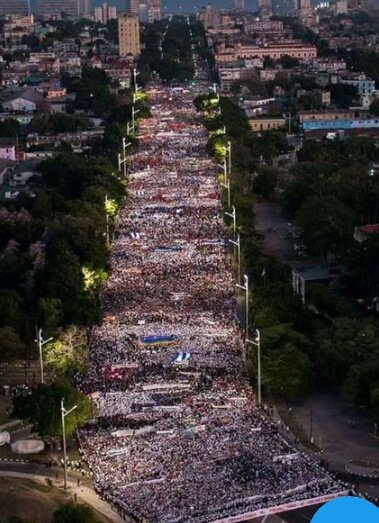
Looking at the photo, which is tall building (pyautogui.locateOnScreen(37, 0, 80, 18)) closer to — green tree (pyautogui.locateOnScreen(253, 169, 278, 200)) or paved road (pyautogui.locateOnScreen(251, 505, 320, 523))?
green tree (pyautogui.locateOnScreen(253, 169, 278, 200))

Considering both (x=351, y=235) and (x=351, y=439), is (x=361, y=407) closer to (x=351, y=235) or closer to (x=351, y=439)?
(x=351, y=439)

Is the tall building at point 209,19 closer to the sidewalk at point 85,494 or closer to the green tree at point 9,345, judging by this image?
the green tree at point 9,345

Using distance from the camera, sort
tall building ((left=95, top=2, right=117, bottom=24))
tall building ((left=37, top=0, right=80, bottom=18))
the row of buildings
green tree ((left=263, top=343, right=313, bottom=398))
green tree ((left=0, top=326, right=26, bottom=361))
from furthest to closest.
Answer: tall building ((left=37, top=0, right=80, bottom=18)) → the row of buildings → tall building ((left=95, top=2, right=117, bottom=24)) → green tree ((left=0, top=326, right=26, bottom=361)) → green tree ((left=263, top=343, right=313, bottom=398))

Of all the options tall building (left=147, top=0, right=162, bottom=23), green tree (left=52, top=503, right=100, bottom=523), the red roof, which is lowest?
tall building (left=147, top=0, right=162, bottom=23)

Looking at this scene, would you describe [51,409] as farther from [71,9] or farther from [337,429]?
[71,9]

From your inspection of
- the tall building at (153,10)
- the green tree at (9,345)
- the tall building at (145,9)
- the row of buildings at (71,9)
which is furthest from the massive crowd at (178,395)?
the tall building at (153,10)

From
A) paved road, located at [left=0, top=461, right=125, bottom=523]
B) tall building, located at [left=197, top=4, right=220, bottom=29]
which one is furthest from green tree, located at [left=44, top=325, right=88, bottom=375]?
tall building, located at [left=197, top=4, right=220, bottom=29]

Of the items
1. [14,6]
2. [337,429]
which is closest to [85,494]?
[337,429]
